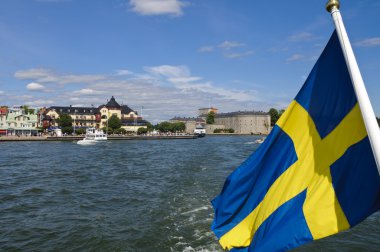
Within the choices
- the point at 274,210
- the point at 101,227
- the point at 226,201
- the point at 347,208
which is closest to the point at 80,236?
the point at 101,227

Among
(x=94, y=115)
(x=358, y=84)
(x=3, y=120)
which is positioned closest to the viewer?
(x=358, y=84)

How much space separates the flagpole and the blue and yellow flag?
11.8 inches

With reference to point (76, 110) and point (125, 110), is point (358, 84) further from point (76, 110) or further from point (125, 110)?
point (125, 110)

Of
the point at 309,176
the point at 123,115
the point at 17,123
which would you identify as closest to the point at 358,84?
the point at 309,176

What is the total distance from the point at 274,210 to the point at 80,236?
865 cm

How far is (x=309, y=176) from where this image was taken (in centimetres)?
390

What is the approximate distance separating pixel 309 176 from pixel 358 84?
1.25 m

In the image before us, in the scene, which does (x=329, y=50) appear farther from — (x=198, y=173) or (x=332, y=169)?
(x=198, y=173)

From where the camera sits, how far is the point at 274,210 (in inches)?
158

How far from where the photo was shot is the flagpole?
2.88 metres

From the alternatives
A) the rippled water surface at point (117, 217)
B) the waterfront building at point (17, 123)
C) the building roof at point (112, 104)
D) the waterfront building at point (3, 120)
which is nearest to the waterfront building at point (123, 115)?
the building roof at point (112, 104)

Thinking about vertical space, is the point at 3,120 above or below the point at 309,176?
above

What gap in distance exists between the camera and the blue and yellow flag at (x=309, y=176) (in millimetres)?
3463

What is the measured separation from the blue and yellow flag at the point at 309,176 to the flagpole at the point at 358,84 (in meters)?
0.30
